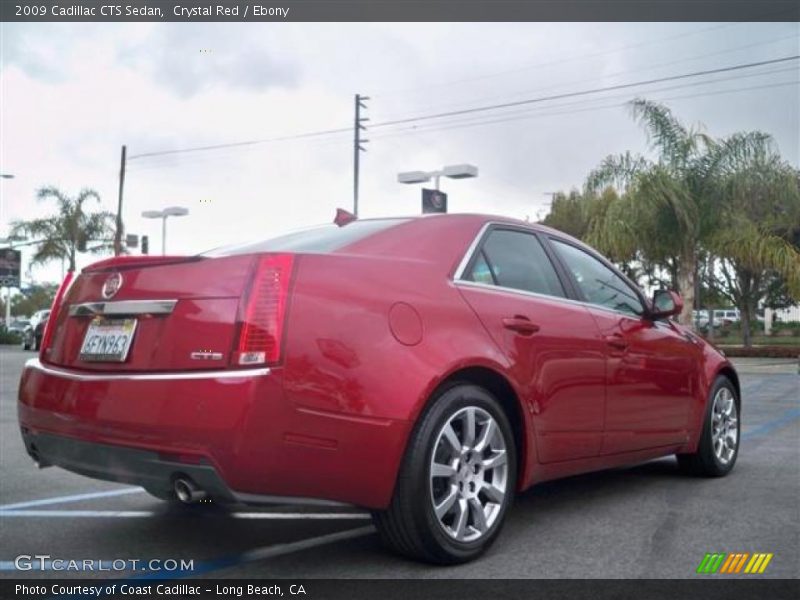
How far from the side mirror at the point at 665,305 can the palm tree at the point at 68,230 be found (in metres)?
39.2

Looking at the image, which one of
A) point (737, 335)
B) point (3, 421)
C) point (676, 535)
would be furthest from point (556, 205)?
point (676, 535)

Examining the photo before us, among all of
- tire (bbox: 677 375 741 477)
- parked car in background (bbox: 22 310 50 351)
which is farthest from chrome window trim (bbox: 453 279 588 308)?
parked car in background (bbox: 22 310 50 351)

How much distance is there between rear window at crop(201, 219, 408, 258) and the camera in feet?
12.3

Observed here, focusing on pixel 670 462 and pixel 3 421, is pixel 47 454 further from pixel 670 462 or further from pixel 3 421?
pixel 3 421

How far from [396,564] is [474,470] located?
1.63ft

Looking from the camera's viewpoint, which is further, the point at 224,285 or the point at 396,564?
the point at 396,564

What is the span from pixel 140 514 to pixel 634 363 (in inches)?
107

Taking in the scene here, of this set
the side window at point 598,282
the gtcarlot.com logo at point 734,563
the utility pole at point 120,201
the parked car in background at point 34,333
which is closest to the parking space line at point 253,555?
the gtcarlot.com logo at point 734,563

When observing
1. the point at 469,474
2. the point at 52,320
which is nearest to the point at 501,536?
the point at 469,474

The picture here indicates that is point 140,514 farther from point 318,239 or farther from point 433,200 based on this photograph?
point 433,200

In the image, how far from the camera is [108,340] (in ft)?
11.4

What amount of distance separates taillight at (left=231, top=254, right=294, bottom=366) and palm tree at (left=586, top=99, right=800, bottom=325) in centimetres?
2228

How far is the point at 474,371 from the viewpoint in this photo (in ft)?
12.2

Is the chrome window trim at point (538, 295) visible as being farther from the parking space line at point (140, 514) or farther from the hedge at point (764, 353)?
the hedge at point (764, 353)
